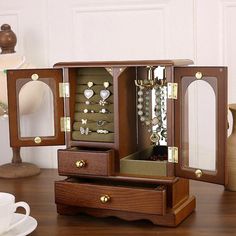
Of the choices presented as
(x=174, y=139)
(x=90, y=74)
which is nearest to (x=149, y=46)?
(x=90, y=74)

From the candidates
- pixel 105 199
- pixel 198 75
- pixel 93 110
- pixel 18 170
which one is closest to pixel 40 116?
pixel 18 170

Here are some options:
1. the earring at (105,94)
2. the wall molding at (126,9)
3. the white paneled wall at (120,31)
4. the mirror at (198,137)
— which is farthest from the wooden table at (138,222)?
the wall molding at (126,9)

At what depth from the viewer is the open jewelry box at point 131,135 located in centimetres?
114

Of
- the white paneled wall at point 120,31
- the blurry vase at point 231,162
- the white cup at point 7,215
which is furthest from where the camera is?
the white paneled wall at point 120,31

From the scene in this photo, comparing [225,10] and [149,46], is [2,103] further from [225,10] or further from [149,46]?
[225,10]

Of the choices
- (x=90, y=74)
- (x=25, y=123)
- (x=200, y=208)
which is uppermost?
(x=90, y=74)

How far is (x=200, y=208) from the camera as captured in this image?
4.09 feet

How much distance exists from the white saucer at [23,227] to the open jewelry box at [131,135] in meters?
0.11

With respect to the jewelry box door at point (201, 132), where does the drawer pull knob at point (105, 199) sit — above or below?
below

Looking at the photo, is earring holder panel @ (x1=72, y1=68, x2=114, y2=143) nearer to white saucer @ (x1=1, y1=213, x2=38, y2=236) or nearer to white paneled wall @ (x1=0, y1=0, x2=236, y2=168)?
white saucer @ (x1=1, y1=213, x2=38, y2=236)

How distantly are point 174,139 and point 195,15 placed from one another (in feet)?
1.73

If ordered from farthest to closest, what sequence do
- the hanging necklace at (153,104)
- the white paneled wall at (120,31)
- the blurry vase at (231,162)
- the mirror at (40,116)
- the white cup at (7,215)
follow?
the mirror at (40,116) < the white paneled wall at (120,31) < the blurry vase at (231,162) < the hanging necklace at (153,104) < the white cup at (7,215)

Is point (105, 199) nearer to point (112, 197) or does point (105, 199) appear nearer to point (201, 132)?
point (112, 197)

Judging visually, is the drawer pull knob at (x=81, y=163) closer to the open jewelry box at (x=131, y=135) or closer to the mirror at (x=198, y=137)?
the open jewelry box at (x=131, y=135)
